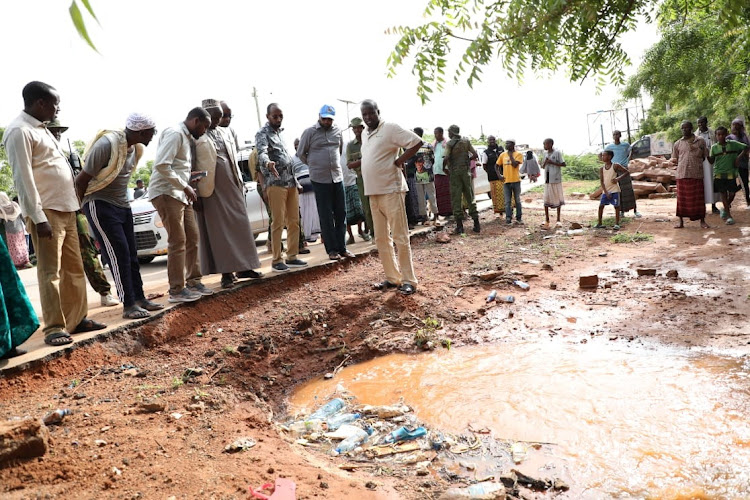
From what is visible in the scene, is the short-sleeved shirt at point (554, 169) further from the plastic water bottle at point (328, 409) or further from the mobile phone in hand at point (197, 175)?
the plastic water bottle at point (328, 409)

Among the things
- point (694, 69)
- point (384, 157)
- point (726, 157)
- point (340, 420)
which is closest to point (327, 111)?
point (384, 157)

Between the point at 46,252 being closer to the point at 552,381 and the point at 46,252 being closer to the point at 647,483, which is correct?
the point at 552,381

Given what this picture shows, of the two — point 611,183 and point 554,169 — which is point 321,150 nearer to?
point 554,169

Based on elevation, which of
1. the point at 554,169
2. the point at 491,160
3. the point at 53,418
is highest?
the point at 491,160

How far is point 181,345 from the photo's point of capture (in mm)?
4820

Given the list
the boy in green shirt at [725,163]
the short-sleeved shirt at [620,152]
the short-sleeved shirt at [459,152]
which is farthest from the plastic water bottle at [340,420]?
the short-sleeved shirt at [620,152]

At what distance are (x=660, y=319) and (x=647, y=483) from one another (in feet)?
8.99

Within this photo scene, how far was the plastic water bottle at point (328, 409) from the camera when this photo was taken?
384 cm

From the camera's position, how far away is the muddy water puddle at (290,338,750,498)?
2.77m

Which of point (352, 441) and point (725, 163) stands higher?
point (725, 163)

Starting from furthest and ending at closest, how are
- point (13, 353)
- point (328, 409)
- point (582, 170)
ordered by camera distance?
point (582, 170)
point (13, 353)
point (328, 409)

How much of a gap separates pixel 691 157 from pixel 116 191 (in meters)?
8.79

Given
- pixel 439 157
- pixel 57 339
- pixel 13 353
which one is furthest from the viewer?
pixel 439 157

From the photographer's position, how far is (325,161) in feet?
22.2
